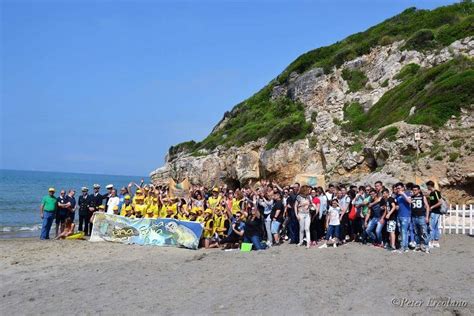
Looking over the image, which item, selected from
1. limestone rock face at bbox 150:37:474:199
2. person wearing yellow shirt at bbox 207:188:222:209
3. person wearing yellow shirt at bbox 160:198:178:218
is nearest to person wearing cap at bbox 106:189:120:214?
person wearing yellow shirt at bbox 160:198:178:218

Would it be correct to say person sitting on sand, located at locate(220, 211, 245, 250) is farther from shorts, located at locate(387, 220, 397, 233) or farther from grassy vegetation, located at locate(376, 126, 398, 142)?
grassy vegetation, located at locate(376, 126, 398, 142)

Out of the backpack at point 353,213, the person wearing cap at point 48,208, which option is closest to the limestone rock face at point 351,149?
the backpack at point 353,213

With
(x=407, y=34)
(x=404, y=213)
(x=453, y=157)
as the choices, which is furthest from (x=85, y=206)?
(x=407, y=34)

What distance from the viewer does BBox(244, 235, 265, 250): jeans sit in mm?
12352

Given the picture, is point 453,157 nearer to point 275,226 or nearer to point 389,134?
point 389,134

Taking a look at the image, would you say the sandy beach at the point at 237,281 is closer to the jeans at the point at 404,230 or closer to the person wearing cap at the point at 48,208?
the jeans at the point at 404,230

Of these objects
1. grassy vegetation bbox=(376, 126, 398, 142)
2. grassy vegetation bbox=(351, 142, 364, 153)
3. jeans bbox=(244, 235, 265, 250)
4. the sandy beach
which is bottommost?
the sandy beach

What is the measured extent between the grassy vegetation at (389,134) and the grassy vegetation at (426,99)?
2.92ft

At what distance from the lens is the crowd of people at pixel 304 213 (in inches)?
448

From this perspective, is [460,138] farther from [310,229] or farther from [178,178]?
[178,178]

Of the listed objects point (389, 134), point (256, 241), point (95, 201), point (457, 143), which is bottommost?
point (256, 241)

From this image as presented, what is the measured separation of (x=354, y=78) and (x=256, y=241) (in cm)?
2318

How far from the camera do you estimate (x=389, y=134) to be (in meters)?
20.6

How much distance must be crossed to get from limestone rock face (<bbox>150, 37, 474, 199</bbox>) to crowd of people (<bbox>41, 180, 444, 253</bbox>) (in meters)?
5.33
